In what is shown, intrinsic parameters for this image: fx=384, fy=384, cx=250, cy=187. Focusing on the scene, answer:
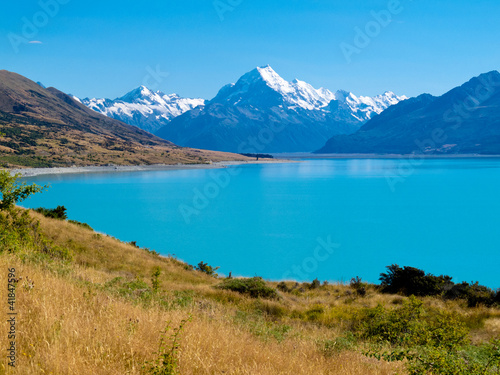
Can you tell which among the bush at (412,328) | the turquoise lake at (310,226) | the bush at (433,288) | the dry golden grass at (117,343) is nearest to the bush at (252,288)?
the bush at (412,328)

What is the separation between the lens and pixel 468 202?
9775cm

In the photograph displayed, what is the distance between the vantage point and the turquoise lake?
168 ft

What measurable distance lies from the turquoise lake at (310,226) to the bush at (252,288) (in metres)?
22.7

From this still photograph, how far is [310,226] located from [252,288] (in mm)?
51026

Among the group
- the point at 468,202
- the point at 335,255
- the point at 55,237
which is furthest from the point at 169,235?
the point at 468,202

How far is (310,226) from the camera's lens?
72.3 meters

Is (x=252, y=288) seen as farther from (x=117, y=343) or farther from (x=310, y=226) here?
(x=310, y=226)

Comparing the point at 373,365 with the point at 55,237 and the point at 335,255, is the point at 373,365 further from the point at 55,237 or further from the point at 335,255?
the point at 335,255

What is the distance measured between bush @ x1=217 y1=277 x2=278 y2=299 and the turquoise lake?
74.6ft

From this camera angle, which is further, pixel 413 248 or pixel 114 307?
pixel 413 248

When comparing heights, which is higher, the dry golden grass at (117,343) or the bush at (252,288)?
the dry golden grass at (117,343)

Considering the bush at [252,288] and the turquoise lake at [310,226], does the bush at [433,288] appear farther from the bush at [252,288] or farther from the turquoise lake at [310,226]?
the turquoise lake at [310,226]

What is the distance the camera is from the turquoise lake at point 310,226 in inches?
2010

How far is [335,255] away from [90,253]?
3674cm
